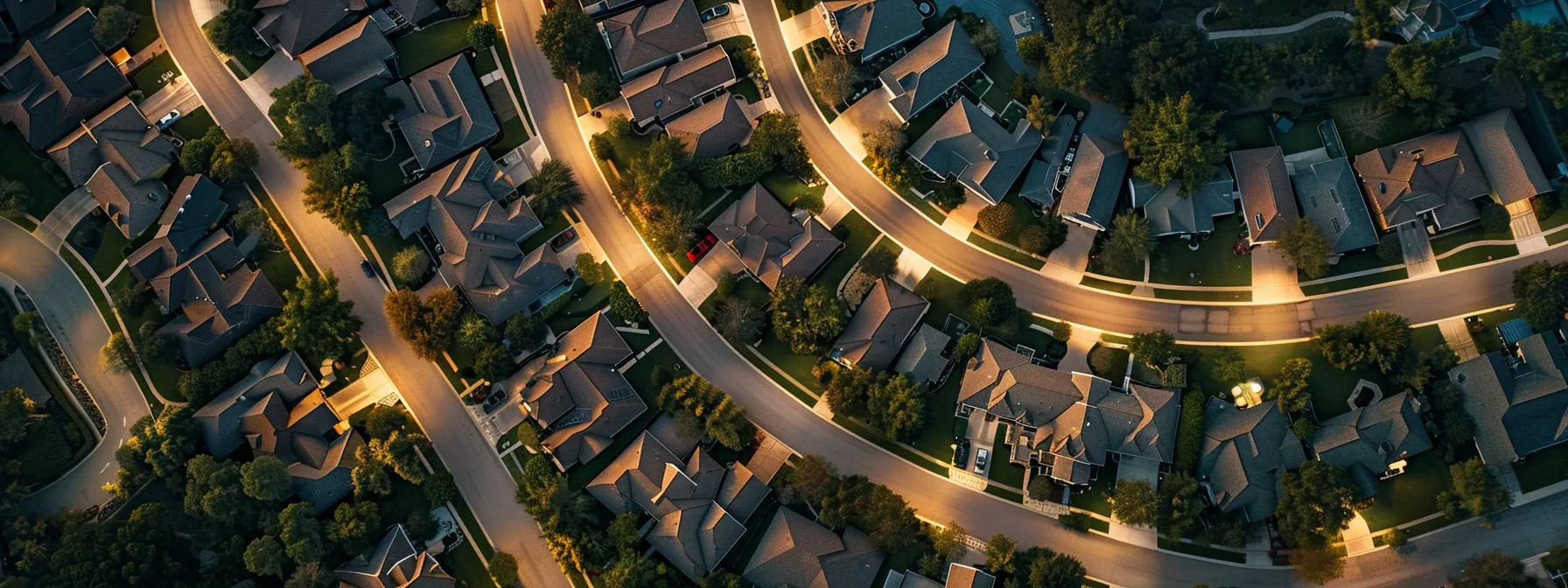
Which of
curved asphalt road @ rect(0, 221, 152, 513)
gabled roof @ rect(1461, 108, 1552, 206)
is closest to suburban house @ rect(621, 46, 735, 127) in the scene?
curved asphalt road @ rect(0, 221, 152, 513)

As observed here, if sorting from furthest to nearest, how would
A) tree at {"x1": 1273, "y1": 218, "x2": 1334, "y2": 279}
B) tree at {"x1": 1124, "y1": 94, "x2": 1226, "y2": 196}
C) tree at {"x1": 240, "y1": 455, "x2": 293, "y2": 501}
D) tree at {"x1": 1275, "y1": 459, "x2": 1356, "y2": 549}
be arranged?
1. tree at {"x1": 1124, "y1": 94, "x2": 1226, "y2": 196}
2. tree at {"x1": 1273, "y1": 218, "x2": 1334, "y2": 279}
3. tree at {"x1": 240, "y1": 455, "x2": 293, "y2": 501}
4. tree at {"x1": 1275, "y1": 459, "x2": 1356, "y2": 549}

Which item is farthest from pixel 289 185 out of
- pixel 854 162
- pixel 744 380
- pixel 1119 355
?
pixel 1119 355

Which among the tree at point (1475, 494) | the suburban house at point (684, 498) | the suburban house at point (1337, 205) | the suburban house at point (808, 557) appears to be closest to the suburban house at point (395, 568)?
the suburban house at point (684, 498)

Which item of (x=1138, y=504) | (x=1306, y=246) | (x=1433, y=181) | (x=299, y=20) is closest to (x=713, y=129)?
(x=299, y=20)

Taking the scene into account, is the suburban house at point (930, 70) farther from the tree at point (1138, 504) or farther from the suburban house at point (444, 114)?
the tree at point (1138, 504)

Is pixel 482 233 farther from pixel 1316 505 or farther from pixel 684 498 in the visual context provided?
pixel 1316 505

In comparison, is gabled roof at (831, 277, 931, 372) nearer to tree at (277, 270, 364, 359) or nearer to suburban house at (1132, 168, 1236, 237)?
suburban house at (1132, 168, 1236, 237)
